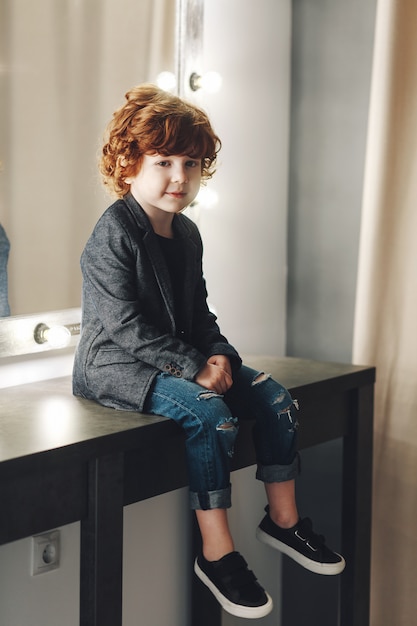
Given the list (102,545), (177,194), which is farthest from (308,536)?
(177,194)

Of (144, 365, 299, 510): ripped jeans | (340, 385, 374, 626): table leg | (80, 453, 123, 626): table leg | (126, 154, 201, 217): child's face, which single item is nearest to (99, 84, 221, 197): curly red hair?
(126, 154, 201, 217): child's face

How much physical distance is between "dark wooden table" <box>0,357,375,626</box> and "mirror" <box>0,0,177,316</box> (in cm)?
22

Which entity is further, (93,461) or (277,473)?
(277,473)

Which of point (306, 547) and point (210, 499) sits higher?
point (210, 499)

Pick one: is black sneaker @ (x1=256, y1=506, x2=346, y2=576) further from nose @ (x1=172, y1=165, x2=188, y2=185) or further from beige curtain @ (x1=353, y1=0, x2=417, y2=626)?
nose @ (x1=172, y1=165, x2=188, y2=185)

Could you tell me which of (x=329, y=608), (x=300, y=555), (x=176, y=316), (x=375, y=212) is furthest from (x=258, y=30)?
(x=329, y=608)

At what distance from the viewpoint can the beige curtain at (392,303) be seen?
190 centimetres

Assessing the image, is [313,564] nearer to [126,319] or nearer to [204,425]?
[204,425]

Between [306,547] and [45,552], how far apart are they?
0.50 m

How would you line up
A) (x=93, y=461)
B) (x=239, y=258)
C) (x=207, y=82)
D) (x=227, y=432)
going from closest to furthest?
(x=93, y=461)
(x=227, y=432)
(x=207, y=82)
(x=239, y=258)

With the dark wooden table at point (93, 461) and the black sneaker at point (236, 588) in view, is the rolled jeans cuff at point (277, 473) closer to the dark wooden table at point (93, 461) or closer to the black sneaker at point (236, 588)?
the dark wooden table at point (93, 461)

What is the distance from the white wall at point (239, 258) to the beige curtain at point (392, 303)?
10.5 inches

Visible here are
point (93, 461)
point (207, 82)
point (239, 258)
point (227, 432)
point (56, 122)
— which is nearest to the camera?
point (93, 461)

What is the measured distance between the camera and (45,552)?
163 cm
